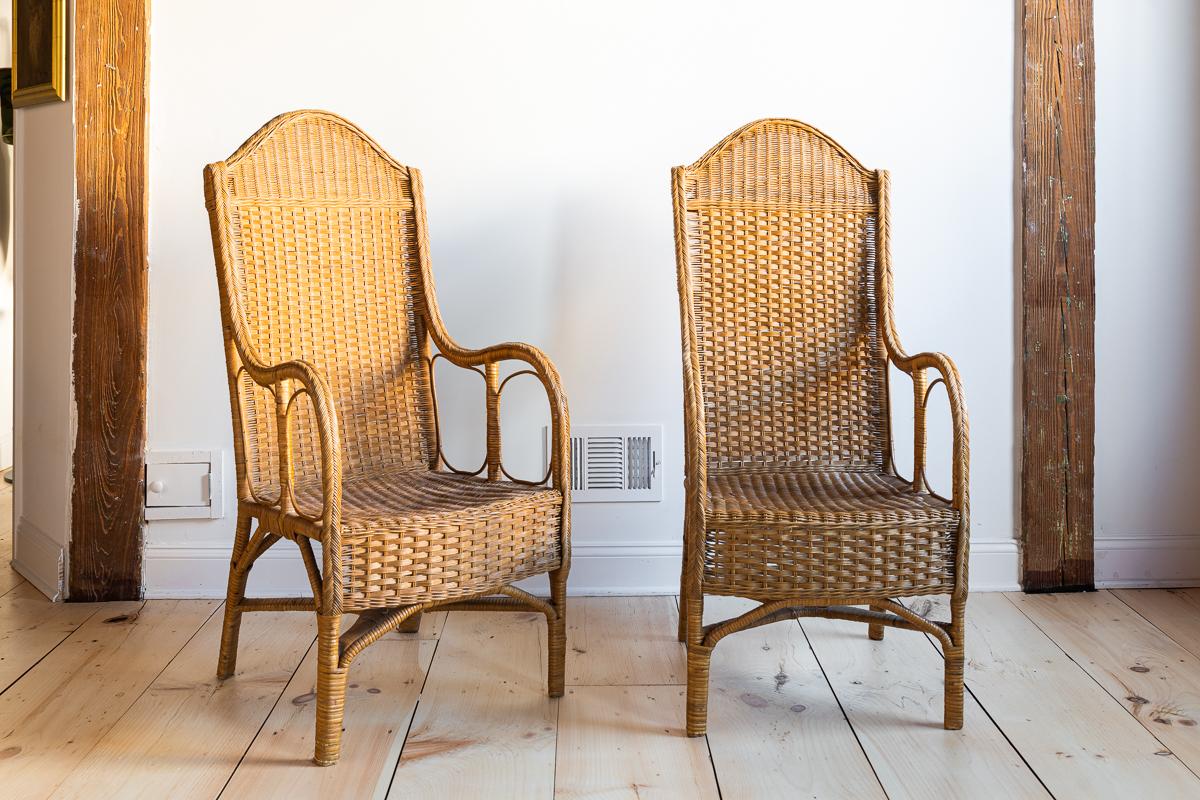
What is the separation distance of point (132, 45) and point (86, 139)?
0.77 feet

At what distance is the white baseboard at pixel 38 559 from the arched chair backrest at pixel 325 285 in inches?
33.3

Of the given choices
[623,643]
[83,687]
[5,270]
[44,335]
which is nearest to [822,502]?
[623,643]

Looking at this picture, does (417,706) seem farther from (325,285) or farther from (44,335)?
(44,335)

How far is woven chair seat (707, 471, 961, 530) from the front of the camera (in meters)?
1.65

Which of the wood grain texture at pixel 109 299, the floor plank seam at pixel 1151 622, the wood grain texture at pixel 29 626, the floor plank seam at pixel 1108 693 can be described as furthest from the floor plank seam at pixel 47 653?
the floor plank seam at pixel 1151 622

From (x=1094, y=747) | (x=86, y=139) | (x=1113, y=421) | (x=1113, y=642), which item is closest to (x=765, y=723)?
(x=1094, y=747)

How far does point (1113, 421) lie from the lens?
8.18 ft

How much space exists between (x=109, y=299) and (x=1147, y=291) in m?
2.45

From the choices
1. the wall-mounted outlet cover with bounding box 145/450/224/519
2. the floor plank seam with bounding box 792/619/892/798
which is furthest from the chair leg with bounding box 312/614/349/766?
the wall-mounted outlet cover with bounding box 145/450/224/519

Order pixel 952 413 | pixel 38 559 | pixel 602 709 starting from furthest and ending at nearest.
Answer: pixel 38 559, pixel 602 709, pixel 952 413

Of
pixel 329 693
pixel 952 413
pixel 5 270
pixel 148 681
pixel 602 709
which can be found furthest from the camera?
pixel 5 270

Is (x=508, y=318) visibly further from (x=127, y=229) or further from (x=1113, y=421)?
(x=1113, y=421)

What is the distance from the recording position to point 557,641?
183 cm

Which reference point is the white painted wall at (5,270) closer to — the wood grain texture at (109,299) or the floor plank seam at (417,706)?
the wood grain texture at (109,299)
